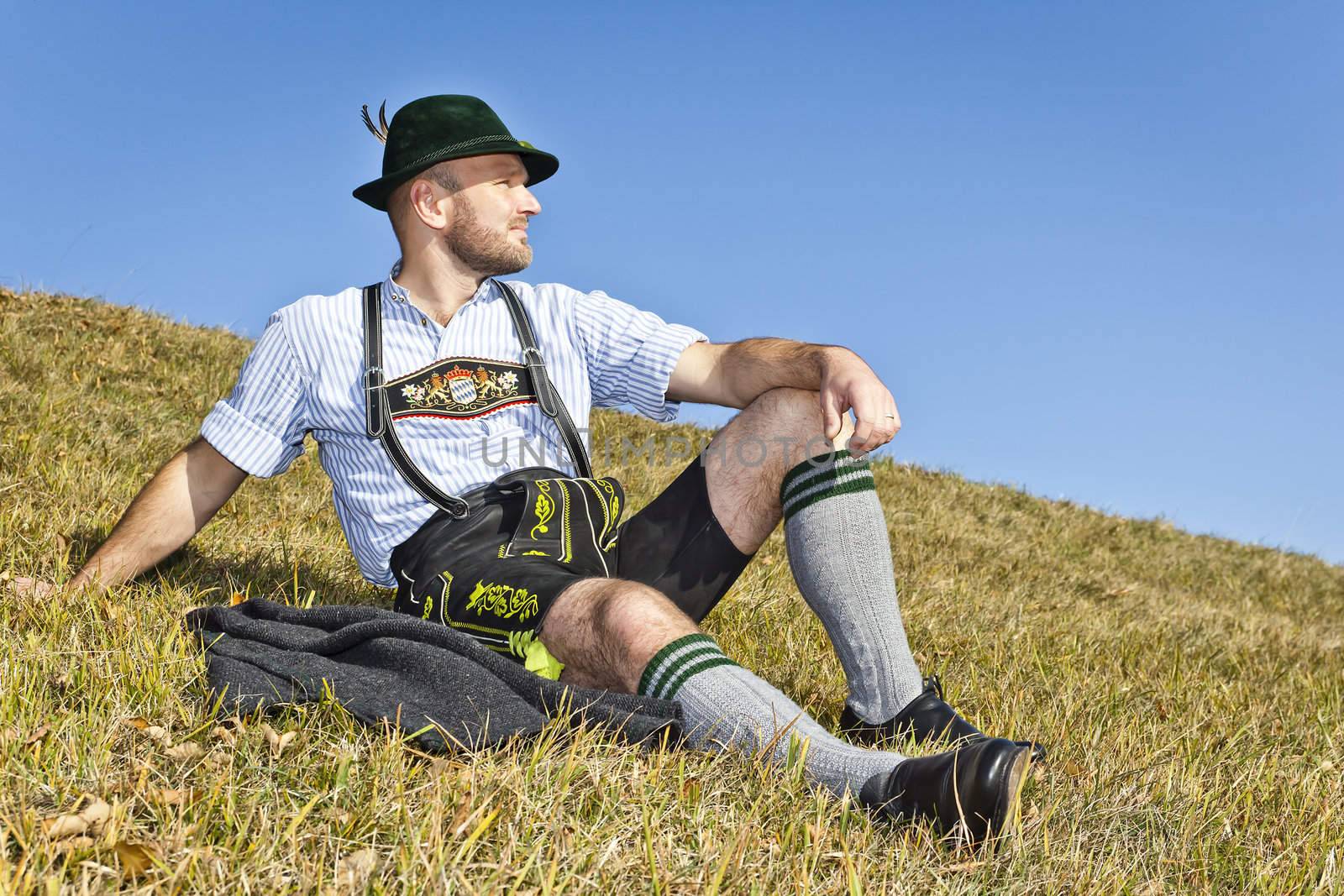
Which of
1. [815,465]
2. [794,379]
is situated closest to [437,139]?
[794,379]

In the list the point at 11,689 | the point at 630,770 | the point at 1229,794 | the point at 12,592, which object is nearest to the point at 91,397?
the point at 12,592

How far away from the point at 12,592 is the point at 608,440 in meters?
6.39

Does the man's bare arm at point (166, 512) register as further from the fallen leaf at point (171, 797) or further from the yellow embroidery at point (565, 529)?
the fallen leaf at point (171, 797)

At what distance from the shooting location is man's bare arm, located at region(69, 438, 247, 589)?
357 cm

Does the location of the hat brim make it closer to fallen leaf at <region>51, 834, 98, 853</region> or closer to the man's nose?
the man's nose

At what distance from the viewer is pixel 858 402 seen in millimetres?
2836

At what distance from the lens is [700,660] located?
262 cm

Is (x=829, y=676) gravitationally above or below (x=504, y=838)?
above

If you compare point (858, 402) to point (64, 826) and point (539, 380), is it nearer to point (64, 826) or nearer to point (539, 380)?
point (539, 380)

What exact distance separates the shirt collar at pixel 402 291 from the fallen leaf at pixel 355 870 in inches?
91.4

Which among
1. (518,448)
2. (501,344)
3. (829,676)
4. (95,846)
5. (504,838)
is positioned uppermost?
(501,344)

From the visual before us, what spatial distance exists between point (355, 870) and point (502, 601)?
1.30m

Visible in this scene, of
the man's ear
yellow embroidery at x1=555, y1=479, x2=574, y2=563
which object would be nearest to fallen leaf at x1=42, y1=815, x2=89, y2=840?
yellow embroidery at x1=555, y1=479, x2=574, y2=563

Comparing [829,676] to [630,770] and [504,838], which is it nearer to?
[630,770]
